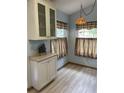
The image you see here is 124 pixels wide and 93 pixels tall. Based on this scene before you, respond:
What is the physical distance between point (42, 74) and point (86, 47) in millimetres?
2531

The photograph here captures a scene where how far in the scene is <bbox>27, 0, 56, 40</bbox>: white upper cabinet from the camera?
253 centimetres

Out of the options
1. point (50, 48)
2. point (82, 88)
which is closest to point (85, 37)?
point (50, 48)

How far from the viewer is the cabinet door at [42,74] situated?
261cm

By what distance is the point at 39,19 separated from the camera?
8.66ft

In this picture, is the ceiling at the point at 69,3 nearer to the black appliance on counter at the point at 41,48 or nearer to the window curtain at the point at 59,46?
the window curtain at the point at 59,46

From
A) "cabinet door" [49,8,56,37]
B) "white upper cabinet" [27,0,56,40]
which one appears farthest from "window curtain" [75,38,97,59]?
"white upper cabinet" [27,0,56,40]

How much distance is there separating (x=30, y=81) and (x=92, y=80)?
1.83 m

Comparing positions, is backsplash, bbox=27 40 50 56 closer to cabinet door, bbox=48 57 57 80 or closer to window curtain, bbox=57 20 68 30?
cabinet door, bbox=48 57 57 80

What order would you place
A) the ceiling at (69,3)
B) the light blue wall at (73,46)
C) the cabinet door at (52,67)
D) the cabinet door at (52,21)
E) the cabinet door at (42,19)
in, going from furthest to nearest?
the light blue wall at (73,46) → the ceiling at (69,3) → the cabinet door at (52,21) → the cabinet door at (52,67) → the cabinet door at (42,19)

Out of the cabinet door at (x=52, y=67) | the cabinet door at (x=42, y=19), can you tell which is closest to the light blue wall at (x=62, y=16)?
the cabinet door at (x=42, y=19)

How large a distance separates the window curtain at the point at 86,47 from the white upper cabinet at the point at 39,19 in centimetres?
204
